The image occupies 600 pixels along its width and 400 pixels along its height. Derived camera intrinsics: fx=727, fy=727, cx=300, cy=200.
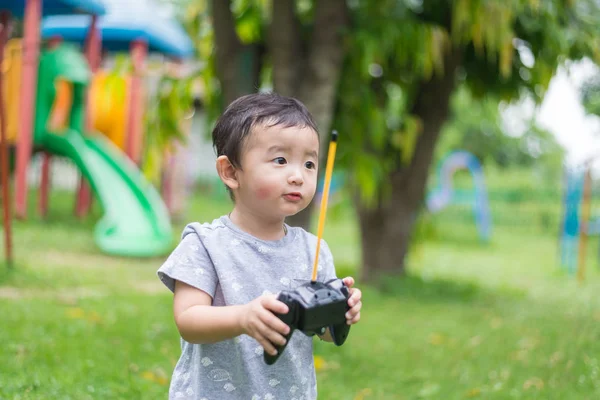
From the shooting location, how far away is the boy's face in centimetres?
181

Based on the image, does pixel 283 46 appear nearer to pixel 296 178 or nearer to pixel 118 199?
pixel 296 178

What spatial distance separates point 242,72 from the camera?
489 centimetres

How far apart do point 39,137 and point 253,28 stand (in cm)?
533

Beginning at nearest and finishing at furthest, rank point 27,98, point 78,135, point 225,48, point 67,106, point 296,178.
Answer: point 296,178
point 225,48
point 27,98
point 78,135
point 67,106

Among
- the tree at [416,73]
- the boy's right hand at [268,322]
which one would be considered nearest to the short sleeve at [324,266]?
the boy's right hand at [268,322]

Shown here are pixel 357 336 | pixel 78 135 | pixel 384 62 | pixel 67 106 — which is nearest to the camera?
pixel 357 336

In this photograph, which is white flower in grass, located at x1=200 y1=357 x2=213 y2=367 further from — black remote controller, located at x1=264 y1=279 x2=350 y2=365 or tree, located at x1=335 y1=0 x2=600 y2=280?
tree, located at x1=335 y1=0 x2=600 y2=280

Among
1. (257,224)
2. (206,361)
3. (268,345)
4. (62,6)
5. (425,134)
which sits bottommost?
(206,361)

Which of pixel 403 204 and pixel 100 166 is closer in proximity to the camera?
pixel 403 204

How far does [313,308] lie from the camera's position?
61.0 inches

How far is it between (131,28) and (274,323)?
11803 millimetres

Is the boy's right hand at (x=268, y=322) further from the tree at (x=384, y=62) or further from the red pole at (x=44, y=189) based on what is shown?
the red pole at (x=44, y=189)

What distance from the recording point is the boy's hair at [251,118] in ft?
6.07

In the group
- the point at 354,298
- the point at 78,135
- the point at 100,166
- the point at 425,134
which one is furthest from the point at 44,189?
the point at 354,298
